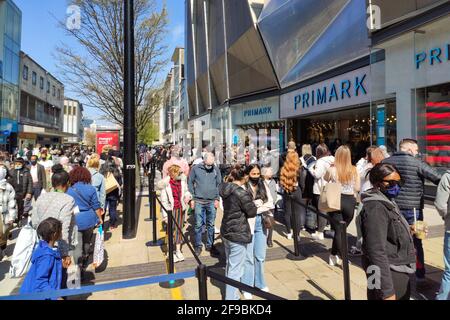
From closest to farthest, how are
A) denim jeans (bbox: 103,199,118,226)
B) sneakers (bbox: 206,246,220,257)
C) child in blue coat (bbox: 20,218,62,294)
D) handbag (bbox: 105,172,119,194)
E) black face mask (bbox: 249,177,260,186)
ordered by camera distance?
child in blue coat (bbox: 20,218,62,294)
black face mask (bbox: 249,177,260,186)
sneakers (bbox: 206,246,220,257)
handbag (bbox: 105,172,119,194)
denim jeans (bbox: 103,199,118,226)

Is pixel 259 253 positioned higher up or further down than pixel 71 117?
further down

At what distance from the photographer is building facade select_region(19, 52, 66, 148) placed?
38.2 metres

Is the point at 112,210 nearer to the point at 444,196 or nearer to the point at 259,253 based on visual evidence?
the point at 259,253

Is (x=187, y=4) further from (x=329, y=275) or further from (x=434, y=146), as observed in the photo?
(x=329, y=275)

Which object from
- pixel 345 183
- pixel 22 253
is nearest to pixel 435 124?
pixel 345 183

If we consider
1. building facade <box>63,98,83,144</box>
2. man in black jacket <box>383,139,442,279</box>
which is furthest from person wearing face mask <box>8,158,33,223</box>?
building facade <box>63,98,83,144</box>

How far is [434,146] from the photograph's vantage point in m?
9.34

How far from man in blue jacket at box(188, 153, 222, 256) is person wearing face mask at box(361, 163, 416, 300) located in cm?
355

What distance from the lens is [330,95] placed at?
13.7 metres

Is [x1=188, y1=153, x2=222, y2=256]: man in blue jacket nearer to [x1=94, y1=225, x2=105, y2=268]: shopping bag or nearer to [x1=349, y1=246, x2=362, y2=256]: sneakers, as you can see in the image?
[x1=94, y1=225, x2=105, y2=268]: shopping bag

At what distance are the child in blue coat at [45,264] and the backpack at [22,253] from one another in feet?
1.49

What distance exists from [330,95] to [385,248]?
12.4 metres
